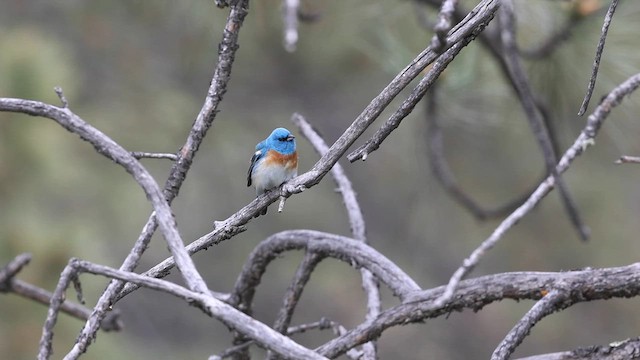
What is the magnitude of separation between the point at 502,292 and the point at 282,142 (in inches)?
48.6

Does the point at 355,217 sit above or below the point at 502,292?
above

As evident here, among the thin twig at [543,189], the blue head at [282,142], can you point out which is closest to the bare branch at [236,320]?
the thin twig at [543,189]

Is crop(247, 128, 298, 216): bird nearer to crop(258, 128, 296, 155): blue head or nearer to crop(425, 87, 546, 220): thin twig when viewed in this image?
crop(258, 128, 296, 155): blue head

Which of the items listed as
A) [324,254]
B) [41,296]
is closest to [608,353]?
[324,254]

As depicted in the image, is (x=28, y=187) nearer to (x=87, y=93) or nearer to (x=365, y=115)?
(x=87, y=93)

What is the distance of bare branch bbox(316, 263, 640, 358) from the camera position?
1.42 meters

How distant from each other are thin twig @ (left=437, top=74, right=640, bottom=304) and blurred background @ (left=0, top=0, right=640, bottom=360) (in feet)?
4.25

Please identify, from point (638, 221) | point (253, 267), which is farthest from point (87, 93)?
point (638, 221)

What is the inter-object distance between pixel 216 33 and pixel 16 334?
4.12 feet

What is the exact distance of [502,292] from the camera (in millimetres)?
1464

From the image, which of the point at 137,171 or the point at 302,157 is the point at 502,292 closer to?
the point at 137,171

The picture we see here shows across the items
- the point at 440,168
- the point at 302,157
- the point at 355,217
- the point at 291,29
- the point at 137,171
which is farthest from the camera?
the point at 302,157

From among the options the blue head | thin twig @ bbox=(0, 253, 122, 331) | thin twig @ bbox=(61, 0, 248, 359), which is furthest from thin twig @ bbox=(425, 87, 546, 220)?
thin twig @ bbox=(61, 0, 248, 359)

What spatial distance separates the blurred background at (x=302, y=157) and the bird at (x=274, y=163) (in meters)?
0.76
